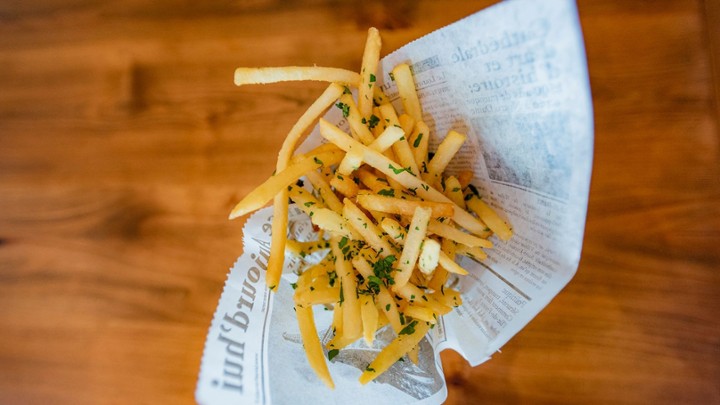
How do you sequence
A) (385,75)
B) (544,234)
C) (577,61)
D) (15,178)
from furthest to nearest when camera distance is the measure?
(15,178) → (385,75) → (544,234) → (577,61)

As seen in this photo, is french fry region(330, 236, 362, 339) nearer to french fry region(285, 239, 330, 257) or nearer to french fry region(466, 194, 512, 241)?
french fry region(285, 239, 330, 257)

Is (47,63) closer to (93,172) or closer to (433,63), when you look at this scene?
(93,172)

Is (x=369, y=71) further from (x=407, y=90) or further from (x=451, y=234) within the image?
(x=451, y=234)

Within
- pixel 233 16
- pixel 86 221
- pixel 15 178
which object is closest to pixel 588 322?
pixel 233 16

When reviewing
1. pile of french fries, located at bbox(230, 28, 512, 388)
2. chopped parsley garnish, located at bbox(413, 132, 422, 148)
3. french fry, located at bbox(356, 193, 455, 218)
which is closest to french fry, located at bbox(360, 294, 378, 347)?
pile of french fries, located at bbox(230, 28, 512, 388)

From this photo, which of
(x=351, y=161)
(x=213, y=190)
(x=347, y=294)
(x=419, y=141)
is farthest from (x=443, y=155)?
(x=213, y=190)

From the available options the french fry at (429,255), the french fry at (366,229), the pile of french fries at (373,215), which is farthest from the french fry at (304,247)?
the french fry at (429,255)
